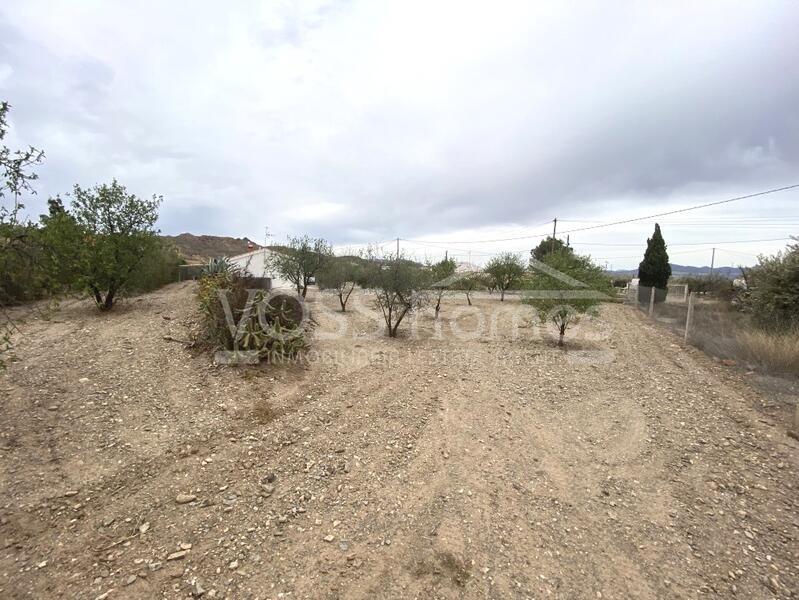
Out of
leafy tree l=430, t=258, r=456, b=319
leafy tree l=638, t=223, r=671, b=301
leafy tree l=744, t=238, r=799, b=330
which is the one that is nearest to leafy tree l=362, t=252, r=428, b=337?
leafy tree l=430, t=258, r=456, b=319

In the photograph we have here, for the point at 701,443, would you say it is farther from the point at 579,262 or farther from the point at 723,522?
the point at 579,262

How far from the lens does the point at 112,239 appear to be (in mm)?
9281

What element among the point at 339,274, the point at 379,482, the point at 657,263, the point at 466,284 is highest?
the point at 657,263

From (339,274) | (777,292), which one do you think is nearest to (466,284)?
(339,274)

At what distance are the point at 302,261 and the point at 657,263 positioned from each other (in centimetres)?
2156

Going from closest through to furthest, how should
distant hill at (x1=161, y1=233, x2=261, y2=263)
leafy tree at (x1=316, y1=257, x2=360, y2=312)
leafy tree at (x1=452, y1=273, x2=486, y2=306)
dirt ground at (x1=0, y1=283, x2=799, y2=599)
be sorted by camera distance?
dirt ground at (x1=0, y1=283, x2=799, y2=599) → leafy tree at (x1=316, y1=257, x2=360, y2=312) → leafy tree at (x1=452, y1=273, x2=486, y2=306) → distant hill at (x1=161, y1=233, x2=261, y2=263)

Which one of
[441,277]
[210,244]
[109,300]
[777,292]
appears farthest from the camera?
[210,244]

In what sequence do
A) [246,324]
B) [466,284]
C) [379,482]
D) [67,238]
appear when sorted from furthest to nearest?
[466,284], [67,238], [246,324], [379,482]

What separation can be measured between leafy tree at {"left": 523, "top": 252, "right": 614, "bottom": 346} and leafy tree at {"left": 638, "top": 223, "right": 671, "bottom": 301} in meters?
17.0

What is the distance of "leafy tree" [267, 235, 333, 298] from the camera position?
1523cm

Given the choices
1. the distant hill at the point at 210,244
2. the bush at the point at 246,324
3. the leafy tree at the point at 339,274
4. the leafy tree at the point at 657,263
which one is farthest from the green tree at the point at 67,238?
the distant hill at the point at 210,244

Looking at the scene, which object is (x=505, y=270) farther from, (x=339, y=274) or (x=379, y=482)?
(x=379, y=482)

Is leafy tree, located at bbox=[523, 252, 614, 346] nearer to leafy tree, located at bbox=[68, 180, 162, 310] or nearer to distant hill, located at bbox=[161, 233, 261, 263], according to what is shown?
leafy tree, located at bbox=[68, 180, 162, 310]

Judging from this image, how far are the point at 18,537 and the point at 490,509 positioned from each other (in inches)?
143
